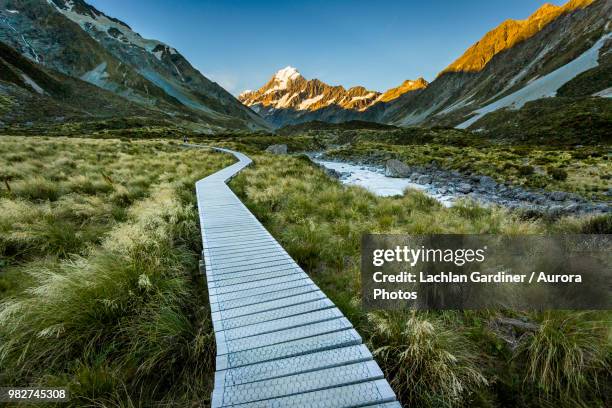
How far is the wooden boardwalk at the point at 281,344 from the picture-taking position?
93.9 inches

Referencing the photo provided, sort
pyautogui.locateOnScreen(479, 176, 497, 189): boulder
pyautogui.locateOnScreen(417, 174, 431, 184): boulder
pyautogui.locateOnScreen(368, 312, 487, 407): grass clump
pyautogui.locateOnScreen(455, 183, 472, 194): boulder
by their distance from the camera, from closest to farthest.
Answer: pyautogui.locateOnScreen(368, 312, 487, 407): grass clump < pyautogui.locateOnScreen(455, 183, 472, 194): boulder < pyautogui.locateOnScreen(479, 176, 497, 189): boulder < pyautogui.locateOnScreen(417, 174, 431, 184): boulder

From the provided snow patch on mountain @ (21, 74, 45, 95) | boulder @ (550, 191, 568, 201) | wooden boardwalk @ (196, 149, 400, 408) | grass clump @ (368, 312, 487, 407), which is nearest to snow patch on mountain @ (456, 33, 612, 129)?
boulder @ (550, 191, 568, 201)

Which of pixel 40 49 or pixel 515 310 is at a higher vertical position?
pixel 40 49

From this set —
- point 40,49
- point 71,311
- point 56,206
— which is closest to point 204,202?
point 56,206

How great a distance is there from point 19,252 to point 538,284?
8.95m

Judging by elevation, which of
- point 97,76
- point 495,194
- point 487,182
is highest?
point 97,76

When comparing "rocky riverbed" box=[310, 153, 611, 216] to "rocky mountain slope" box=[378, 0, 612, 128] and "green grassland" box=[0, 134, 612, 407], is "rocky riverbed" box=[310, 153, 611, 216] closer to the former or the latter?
"green grassland" box=[0, 134, 612, 407]

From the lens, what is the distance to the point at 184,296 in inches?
162

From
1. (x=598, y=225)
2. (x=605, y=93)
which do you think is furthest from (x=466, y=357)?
(x=605, y=93)

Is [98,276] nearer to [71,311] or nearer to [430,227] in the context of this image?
[71,311]

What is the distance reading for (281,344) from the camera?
2.96 meters

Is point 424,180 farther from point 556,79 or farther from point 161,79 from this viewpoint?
point 161,79

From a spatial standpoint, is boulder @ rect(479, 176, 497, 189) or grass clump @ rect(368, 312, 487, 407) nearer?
grass clump @ rect(368, 312, 487, 407)

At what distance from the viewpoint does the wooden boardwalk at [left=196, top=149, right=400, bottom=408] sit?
2.38 meters
